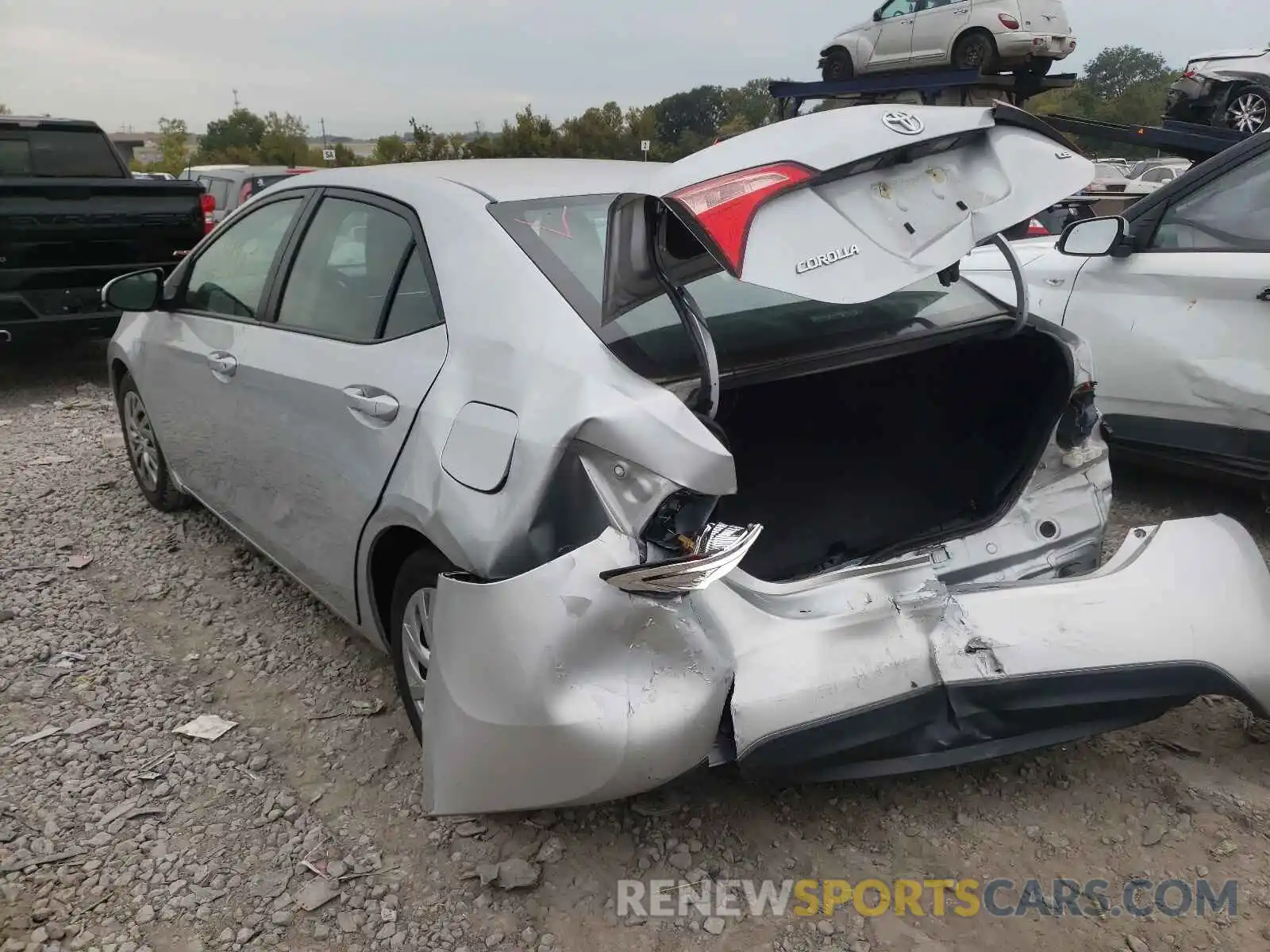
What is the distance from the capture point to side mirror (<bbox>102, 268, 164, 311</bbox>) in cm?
390

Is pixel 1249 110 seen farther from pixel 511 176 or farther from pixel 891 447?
pixel 511 176

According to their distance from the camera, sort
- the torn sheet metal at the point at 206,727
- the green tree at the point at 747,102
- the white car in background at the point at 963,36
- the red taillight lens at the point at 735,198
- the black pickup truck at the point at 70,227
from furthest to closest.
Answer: the green tree at the point at 747,102
the white car in background at the point at 963,36
the black pickup truck at the point at 70,227
the torn sheet metal at the point at 206,727
the red taillight lens at the point at 735,198

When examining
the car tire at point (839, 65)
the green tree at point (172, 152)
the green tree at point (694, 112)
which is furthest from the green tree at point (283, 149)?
the car tire at point (839, 65)

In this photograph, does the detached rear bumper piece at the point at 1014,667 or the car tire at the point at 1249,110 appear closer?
the detached rear bumper piece at the point at 1014,667

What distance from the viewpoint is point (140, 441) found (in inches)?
181

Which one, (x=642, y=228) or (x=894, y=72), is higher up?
(x=894, y=72)

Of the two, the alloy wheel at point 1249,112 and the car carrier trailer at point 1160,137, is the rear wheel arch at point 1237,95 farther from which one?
the car carrier trailer at point 1160,137

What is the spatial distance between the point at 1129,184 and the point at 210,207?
13804 mm

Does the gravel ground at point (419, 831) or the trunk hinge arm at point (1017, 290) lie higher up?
the trunk hinge arm at point (1017, 290)

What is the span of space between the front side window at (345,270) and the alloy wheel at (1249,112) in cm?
1202

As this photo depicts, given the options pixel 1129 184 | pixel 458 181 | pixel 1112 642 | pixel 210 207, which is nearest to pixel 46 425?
pixel 210 207

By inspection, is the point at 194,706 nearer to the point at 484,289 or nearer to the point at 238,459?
the point at 238,459

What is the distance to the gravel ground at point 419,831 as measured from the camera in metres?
2.13

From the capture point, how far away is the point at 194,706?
304 centimetres
